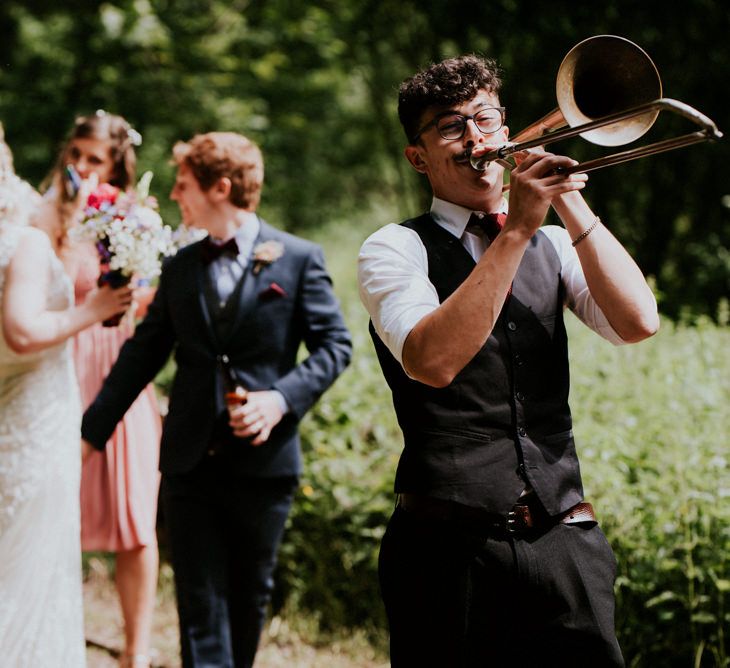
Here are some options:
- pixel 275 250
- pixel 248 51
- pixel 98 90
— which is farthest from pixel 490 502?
pixel 248 51

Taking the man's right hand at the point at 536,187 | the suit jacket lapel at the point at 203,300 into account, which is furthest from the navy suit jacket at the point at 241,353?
the man's right hand at the point at 536,187

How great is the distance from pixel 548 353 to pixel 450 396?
0.26m

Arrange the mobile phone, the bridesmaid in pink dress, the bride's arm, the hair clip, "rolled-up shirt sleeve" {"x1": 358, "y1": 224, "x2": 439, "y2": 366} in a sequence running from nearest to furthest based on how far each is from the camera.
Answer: "rolled-up shirt sleeve" {"x1": 358, "y1": 224, "x2": 439, "y2": 366} < the bride's arm < the mobile phone < the bridesmaid in pink dress < the hair clip

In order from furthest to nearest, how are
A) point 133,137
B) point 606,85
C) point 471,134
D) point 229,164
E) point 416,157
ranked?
1. point 133,137
2. point 229,164
3. point 416,157
4. point 471,134
5. point 606,85

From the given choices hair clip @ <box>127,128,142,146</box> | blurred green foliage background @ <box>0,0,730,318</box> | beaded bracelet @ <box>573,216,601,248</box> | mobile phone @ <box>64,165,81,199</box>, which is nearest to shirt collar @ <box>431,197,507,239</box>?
beaded bracelet @ <box>573,216,601,248</box>

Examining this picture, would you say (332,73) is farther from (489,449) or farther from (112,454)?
(489,449)

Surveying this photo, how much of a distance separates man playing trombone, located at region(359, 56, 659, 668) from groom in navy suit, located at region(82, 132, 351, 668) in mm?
1291

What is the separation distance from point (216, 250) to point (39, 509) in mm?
1128

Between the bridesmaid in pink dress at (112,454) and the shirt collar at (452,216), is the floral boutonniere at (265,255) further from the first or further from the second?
the shirt collar at (452,216)

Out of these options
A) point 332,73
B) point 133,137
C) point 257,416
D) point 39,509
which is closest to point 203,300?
point 257,416

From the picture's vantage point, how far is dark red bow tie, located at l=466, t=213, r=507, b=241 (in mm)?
2383

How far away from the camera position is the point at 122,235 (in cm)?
360

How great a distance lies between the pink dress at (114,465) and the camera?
430cm

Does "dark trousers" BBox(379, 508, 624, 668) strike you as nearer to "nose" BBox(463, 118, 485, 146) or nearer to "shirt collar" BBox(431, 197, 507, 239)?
"shirt collar" BBox(431, 197, 507, 239)
